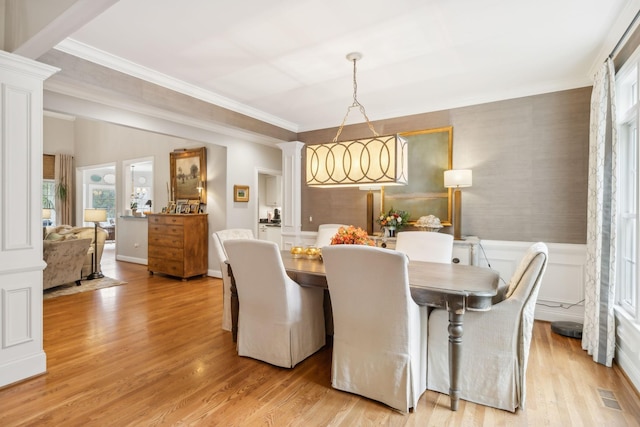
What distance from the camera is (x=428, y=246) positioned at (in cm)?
331

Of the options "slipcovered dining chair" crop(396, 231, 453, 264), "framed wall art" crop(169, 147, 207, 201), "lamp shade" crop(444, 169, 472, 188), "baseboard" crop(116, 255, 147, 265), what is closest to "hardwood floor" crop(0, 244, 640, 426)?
"slipcovered dining chair" crop(396, 231, 453, 264)

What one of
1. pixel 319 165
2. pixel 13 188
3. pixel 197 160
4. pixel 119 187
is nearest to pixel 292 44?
pixel 319 165

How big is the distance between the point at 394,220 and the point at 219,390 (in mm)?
2762

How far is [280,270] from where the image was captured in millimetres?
2410

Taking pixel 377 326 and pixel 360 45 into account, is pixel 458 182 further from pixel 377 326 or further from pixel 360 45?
pixel 377 326

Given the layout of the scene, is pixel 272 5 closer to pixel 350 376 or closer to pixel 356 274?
pixel 356 274

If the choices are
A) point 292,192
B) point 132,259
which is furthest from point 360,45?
point 132,259

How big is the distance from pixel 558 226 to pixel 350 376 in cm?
286

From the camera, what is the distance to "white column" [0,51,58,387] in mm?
2262

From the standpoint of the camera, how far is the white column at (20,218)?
7.42 ft

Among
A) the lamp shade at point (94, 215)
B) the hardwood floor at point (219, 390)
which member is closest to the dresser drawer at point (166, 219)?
the lamp shade at point (94, 215)

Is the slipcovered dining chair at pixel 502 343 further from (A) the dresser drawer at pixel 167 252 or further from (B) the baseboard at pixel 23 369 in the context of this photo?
(A) the dresser drawer at pixel 167 252

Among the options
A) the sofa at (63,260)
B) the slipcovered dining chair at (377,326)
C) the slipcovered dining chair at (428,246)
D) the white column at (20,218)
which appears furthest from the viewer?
the sofa at (63,260)

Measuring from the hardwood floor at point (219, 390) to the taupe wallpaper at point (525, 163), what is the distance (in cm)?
115
